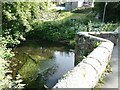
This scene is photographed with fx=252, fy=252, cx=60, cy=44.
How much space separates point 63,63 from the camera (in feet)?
49.0

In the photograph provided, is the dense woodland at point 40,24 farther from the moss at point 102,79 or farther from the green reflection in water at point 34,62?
the moss at point 102,79

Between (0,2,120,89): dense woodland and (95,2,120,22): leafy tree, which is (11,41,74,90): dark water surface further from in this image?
(95,2,120,22): leafy tree

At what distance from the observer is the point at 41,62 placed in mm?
15203

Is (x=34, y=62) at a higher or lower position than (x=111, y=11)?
lower

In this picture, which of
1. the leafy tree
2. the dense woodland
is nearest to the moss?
the dense woodland

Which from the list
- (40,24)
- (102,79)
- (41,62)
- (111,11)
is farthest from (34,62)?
(102,79)

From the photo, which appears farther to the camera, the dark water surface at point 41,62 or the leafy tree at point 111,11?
the leafy tree at point 111,11

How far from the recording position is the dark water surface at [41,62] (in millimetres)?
12321

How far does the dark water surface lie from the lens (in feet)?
40.4

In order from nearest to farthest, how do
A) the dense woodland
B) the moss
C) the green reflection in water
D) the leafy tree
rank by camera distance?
the moss
the green reflection in water
the dense woodland
the leafy tree

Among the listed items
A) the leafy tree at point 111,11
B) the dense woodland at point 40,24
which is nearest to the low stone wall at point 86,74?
the dense woodland at point 40,24

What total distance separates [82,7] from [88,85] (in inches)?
1274

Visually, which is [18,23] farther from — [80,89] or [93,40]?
[80,89]

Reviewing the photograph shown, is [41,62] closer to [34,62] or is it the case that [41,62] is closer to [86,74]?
[34,62]
